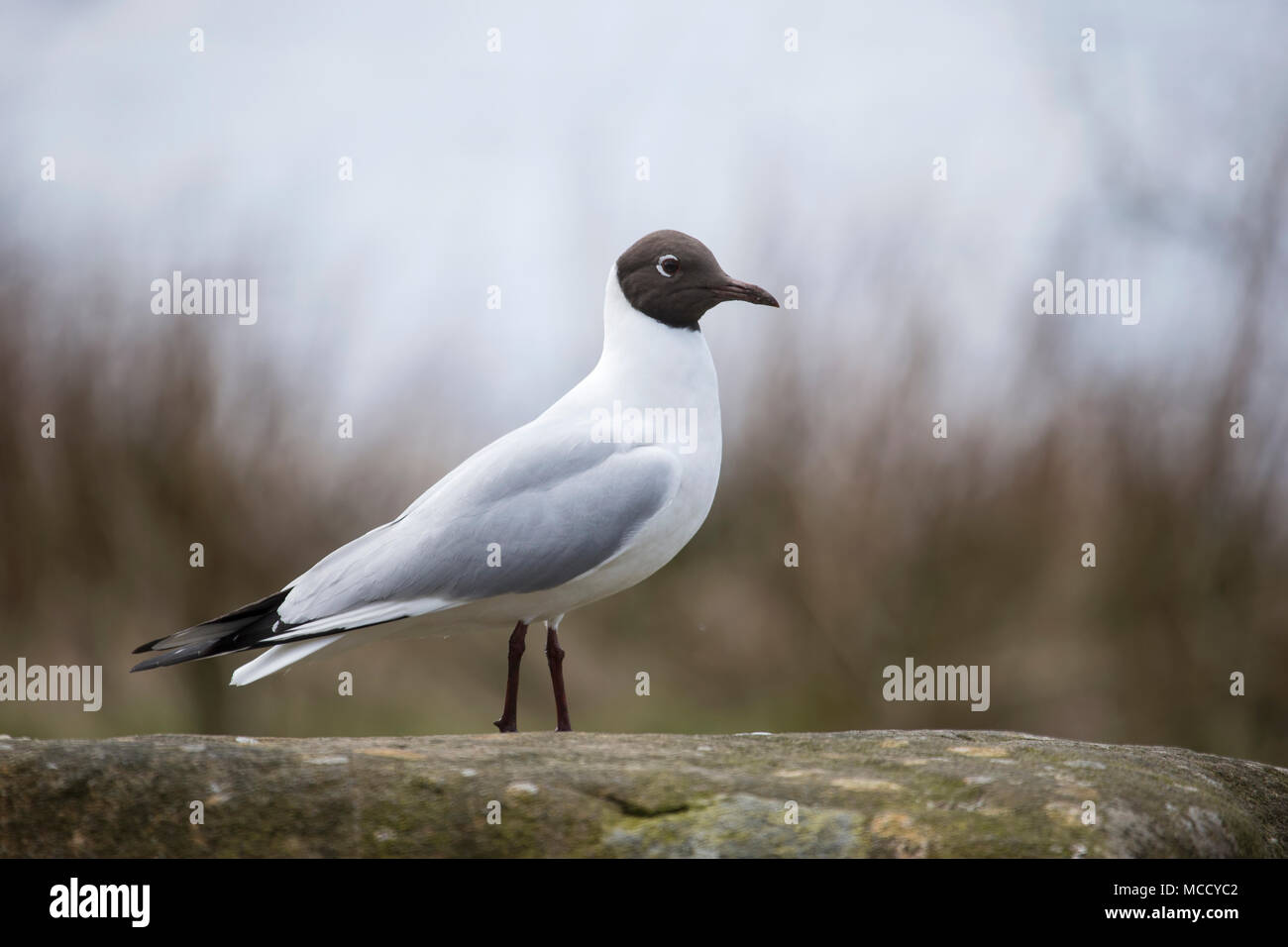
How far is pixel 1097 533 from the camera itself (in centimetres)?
487

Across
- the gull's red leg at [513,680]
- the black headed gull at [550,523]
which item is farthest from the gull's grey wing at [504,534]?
the gull's red leg at [513,680]

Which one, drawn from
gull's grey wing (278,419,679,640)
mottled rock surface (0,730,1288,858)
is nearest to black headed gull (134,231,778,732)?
gull's grey wing (278,419,679,640)

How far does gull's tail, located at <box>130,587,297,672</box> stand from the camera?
291cm

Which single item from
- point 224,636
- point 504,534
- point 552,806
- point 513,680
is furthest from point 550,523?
point 552,806

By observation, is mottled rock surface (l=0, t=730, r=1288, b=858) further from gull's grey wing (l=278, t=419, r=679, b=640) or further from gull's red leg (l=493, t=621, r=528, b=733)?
gull's red leg (l=493, t=621, r=528, b=733)

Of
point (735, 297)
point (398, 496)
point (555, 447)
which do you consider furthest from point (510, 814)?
point (398, 496)

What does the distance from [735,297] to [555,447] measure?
62cm

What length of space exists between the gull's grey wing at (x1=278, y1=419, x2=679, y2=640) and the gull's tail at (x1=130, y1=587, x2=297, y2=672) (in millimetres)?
51

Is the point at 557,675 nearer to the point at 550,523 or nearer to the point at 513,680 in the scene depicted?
the point at 513,680

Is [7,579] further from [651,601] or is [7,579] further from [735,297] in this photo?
[735,297]

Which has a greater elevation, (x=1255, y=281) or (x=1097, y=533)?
(x=1255, y=281)

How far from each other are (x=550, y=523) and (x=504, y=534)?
108 mm
